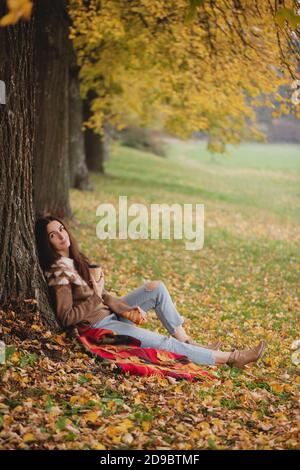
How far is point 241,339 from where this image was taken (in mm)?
7293

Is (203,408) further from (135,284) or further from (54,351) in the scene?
(135,284)

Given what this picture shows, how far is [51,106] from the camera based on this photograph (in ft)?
38.2

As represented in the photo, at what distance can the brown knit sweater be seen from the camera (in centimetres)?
585

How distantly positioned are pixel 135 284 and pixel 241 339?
2.35 metres

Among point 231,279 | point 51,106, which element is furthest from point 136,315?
point 51,106

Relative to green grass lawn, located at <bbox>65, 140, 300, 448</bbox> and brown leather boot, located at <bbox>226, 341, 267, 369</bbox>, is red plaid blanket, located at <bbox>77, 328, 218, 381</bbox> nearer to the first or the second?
green grass lawn, located at <bbox>65, 140, 300, 448</bbox>

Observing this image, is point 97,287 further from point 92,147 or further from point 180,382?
point 92,147

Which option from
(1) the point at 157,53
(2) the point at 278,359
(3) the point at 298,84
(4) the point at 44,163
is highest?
(1) the point at 157,53

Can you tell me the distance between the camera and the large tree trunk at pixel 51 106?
11.1m

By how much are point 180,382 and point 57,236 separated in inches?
65.2

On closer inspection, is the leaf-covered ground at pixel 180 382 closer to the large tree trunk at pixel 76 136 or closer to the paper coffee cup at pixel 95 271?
the paper coffee cup at pixel 95 271

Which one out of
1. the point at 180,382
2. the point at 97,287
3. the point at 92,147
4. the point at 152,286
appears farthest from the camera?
the point at 92,147

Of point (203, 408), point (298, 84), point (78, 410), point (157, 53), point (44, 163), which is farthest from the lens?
point (157, 53)
